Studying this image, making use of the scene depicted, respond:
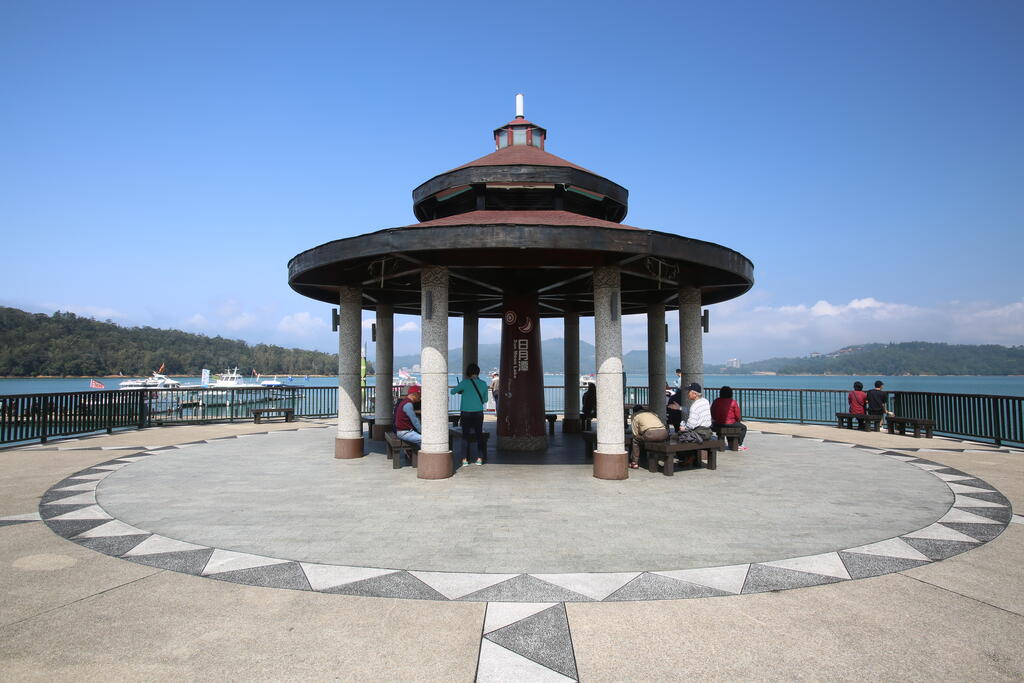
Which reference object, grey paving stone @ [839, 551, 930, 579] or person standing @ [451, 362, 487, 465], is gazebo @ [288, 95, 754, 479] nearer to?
person standing @ [451, 362, 487, 465]

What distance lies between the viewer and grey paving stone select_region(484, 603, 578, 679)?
339 cm

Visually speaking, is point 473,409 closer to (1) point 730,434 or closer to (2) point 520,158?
(2) point 520,158

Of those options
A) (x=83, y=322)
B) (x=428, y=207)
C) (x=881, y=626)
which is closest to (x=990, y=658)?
(x=881, y=626)

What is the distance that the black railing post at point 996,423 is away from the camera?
13625 millimetres

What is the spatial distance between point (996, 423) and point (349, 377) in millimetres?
16157

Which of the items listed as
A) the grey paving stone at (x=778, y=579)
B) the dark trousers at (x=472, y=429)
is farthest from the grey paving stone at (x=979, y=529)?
the dark trousers at (x=472, y=429)

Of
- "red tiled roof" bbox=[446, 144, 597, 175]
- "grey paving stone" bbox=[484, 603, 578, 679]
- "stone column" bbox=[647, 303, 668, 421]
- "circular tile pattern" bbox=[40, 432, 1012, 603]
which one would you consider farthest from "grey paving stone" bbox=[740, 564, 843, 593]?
"stone column" bbox=[647, 303, 668, 421]

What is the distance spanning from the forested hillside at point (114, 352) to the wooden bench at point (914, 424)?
168 metres

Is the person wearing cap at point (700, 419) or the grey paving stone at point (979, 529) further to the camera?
the person wearing cap at point (700, 419)

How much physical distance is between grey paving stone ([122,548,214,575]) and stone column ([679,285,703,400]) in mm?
10671

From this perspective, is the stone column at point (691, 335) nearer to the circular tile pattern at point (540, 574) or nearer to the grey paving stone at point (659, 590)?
the circular tile pattern at point (540, 574)

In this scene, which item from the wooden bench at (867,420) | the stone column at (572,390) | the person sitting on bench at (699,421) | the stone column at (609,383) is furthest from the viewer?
the wooden bench at (867,420)

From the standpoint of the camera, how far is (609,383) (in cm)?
944

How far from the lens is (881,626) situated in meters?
3.87
